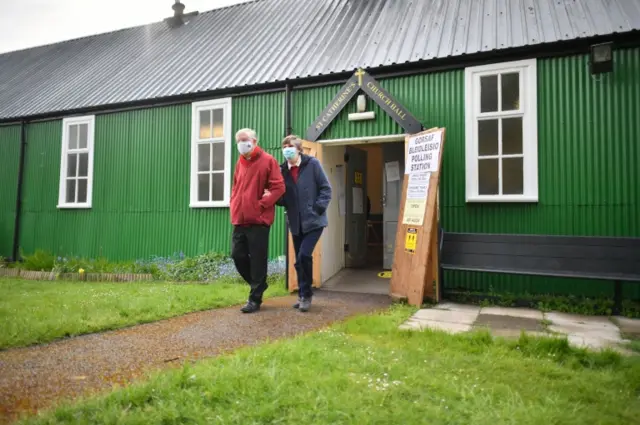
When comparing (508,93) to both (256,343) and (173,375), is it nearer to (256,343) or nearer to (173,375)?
(256,343)

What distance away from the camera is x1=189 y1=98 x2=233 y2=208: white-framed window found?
9.30m

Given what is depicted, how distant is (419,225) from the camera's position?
20.2 ft

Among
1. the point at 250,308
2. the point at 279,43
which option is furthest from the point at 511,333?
the point at 279,43

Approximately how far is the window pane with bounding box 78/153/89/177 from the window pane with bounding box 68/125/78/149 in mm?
334

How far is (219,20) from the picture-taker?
13.0 meters

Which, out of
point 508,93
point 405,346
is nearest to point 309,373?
point 405,346

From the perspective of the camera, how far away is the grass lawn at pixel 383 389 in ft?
7.81

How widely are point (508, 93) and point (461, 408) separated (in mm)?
5776

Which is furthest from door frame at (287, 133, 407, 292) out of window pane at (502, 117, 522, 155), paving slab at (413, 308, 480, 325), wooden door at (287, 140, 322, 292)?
paving slab at (413, 308, 480, 325)

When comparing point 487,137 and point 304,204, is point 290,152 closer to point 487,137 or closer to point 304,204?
point 304,204

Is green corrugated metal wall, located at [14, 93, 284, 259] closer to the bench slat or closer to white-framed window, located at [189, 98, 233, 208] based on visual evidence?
white-framed window, located at [189, 98, 233, 208]

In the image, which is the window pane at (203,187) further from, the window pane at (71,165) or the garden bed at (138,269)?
the window pane at (71,165)

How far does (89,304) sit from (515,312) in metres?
5.43

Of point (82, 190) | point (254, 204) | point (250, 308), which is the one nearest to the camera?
point (254, 204)
